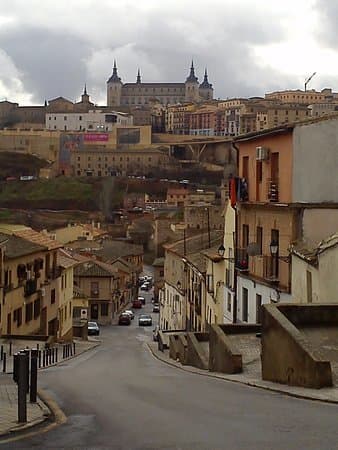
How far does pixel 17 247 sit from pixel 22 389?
93.0 feet

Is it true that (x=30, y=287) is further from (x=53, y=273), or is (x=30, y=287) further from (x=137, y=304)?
(x=137, y=304)

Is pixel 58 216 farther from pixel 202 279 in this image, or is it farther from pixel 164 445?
pixel 164 445

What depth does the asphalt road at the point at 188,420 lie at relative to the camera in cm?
809

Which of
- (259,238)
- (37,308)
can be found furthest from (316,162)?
(37,308)

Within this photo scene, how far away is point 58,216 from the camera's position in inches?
5300

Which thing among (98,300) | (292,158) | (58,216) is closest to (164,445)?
(292,158)

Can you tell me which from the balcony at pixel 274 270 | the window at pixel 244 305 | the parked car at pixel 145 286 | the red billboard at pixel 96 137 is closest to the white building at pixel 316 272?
the balcony at pixel 274 270

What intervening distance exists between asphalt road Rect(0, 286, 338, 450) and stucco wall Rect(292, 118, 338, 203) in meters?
8.18

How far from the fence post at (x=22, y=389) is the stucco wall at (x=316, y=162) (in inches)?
452

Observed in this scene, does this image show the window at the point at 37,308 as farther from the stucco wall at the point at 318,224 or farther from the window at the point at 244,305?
the stucco wall at the point at 318,224

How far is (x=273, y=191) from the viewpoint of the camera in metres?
22.6

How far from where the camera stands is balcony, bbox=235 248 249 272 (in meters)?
25.2

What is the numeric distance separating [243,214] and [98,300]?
41610 millimetres

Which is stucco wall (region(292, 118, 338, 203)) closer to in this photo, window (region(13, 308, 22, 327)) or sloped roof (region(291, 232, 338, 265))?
sloped roof (region(291, 232, 338, 265))
